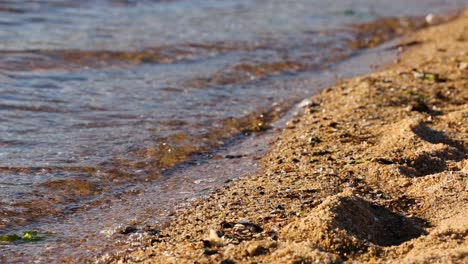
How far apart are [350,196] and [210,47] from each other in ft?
17.4

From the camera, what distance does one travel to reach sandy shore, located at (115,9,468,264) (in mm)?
3236

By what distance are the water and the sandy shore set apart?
0.32m

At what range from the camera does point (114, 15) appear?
407 inches

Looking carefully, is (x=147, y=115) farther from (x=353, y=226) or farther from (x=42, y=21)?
(x=42, y=21)

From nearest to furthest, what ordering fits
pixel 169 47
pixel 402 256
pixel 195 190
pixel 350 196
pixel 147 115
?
pixel 402 256 < pixel 350 196 < pixel 195 190 < pixel 147 115 < pixel 169 47

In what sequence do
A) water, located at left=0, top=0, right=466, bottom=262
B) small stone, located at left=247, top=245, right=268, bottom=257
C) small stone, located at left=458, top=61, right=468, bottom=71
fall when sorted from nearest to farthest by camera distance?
small stone, located at left=247, top=245, right=268, bottom=257 < water, located at left=0, top=0, right=466, bottom=262 < small stone, located at left=458, top=61, right=468, bottom=71

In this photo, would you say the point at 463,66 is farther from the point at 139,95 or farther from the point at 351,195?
the point at 351,195

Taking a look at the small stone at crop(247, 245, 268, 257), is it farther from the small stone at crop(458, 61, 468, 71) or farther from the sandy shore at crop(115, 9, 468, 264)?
the small stone at crop(458, 61, 468, 71)

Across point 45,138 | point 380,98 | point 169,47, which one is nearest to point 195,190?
point 45,138

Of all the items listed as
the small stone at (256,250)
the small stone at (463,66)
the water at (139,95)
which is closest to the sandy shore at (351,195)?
the small stone at (256,250)

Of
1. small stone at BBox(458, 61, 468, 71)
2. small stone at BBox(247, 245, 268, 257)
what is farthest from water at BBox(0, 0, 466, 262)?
small stone at BBox(458, 61, 468, 71)

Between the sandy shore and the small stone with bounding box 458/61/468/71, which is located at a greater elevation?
the small stone with bounding box 458/61/468/71

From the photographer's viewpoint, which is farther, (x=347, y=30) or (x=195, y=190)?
(x=347, y=30)

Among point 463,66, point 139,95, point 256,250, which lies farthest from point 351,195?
point 463,66
